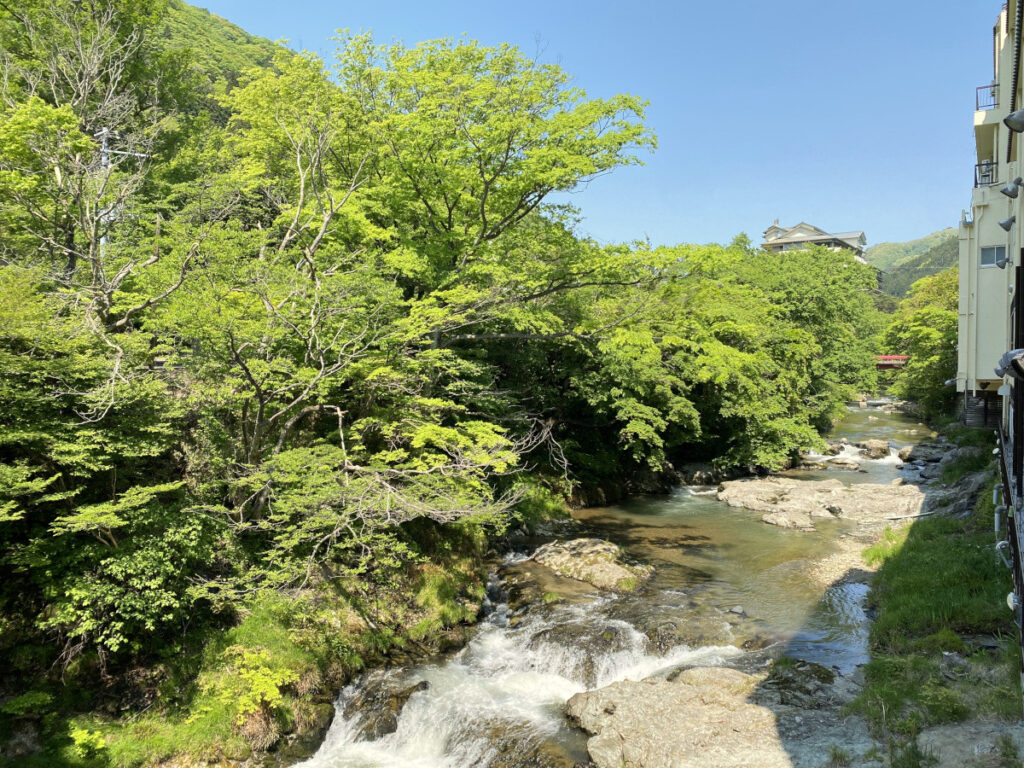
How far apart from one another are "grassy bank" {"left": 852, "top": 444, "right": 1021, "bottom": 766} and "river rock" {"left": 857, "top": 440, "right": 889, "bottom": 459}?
Result: 729 inches

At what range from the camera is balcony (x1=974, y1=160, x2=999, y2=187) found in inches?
588

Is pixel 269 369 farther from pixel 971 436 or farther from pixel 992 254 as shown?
pixel 971 436

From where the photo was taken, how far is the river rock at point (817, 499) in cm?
2083

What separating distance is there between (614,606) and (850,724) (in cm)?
547

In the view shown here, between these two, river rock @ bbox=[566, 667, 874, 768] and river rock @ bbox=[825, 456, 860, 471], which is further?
river rock @ bbox=[825, 456, 860, 471]

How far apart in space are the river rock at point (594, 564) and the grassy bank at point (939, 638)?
16.6 feet

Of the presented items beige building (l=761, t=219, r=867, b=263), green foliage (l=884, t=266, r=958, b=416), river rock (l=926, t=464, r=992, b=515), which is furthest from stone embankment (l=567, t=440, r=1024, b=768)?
beige building (l=761, t=219, r=867, b=263)

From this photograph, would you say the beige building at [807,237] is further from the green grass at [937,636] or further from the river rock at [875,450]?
the green grass at [937,636]

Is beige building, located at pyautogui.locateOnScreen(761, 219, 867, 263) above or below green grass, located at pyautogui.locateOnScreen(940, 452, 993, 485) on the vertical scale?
above

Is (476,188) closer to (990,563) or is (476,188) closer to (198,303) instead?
(198,303)

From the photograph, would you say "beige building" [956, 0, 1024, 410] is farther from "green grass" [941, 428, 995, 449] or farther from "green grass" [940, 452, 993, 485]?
"green grass" [941, 428, 995, 449]

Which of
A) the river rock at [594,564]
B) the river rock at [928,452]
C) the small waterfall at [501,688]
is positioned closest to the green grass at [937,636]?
the small waterfall at [501,688]

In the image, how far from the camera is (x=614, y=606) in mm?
13492

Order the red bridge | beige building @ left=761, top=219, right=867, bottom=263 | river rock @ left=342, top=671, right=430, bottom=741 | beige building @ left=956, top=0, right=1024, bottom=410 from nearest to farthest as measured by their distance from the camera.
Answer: river rock @ left=342, top=671, right=430, bottom=741, beige building @ left=956, top=0, right=1024, bottom=410, the red bridge, beige building @ left=761, top=219, right=867, bottom=263
